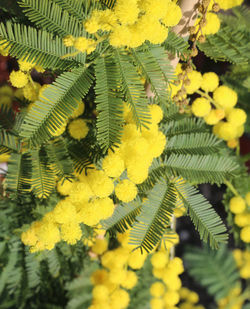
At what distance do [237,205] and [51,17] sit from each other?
0.69 m

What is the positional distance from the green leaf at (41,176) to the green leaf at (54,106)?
150 mm

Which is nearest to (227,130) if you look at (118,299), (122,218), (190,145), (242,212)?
(190,145)

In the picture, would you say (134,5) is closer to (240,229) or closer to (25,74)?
(25,74)

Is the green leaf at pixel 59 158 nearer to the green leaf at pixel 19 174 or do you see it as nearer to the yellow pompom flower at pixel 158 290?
the green leaf at pixel 19 174

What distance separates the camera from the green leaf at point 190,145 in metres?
0.70

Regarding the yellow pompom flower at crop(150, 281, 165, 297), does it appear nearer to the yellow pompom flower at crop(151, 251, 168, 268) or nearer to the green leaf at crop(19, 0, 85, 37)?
the yellow pompom flower at crop(151, 251, 168, 268)

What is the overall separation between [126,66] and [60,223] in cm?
34

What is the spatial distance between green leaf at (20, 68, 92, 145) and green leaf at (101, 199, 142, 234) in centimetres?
26

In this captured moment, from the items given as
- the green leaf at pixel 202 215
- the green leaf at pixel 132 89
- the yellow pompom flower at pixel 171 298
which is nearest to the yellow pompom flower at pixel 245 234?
the green leaf at pixel 202 215

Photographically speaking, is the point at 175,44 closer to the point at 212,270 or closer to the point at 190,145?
the point at 190,145

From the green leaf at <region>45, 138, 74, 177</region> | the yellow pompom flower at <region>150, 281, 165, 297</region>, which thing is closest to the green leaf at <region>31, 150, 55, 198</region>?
the green leaf at <region>45, 138, 74, 177</region>

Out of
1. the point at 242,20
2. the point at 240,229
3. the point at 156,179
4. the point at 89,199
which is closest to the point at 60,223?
the point at 89,199

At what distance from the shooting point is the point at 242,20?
75 cm

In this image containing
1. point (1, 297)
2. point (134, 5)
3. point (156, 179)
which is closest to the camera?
point (134, 5)
